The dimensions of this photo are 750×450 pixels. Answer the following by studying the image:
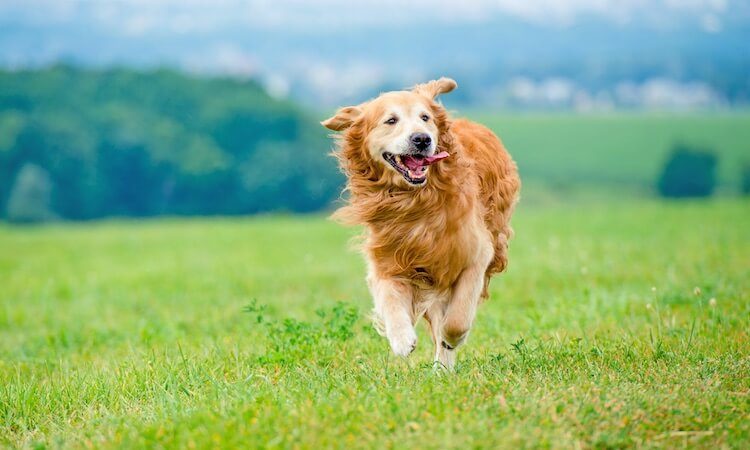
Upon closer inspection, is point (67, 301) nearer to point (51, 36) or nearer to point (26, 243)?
point (26, 243)

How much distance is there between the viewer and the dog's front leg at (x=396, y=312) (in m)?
5.58

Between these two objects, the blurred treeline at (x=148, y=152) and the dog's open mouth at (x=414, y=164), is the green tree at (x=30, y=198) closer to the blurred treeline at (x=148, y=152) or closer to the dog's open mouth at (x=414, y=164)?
the blurred treeline at (x=148, y=152)

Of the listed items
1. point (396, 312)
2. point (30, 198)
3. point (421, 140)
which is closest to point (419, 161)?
point (421, 140)

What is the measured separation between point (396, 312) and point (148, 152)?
2329 inches

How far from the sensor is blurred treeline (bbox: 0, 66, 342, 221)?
188 feet

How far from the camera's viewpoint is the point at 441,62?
439 ft

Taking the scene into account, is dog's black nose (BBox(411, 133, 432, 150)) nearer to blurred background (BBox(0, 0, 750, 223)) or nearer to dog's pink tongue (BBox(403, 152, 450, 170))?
dog's pink tongue (BBox(403, 152, 450, 170))

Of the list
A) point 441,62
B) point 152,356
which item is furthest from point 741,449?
point 441,62

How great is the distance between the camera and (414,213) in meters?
5.89

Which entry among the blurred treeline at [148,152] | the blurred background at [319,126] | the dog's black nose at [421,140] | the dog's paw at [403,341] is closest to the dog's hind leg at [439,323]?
the dog's paw at [403,341]

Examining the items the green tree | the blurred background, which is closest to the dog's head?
the blurred background

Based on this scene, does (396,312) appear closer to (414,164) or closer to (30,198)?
(414,164)

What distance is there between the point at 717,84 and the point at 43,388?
7488cm

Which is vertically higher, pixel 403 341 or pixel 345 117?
pixel 345 117
